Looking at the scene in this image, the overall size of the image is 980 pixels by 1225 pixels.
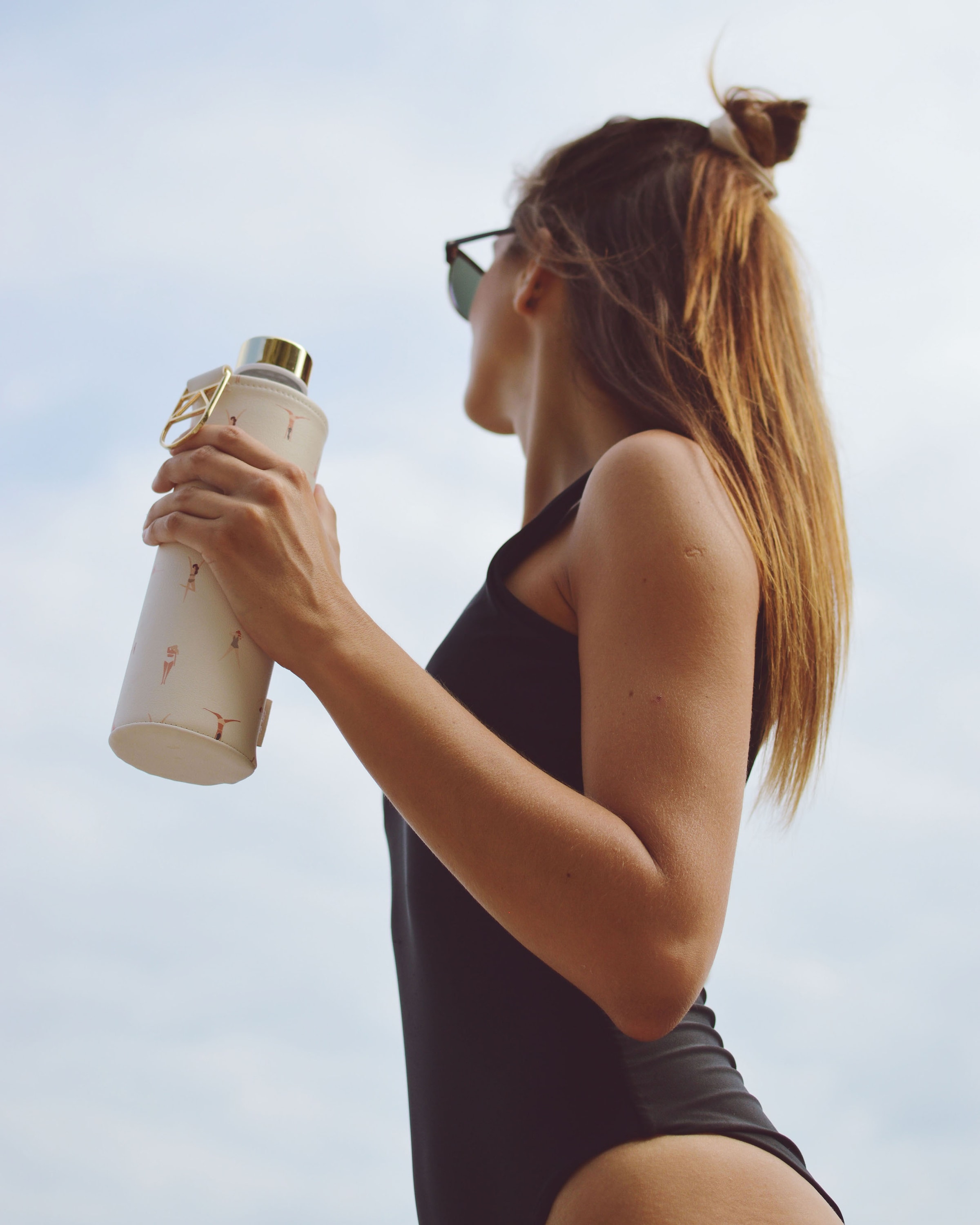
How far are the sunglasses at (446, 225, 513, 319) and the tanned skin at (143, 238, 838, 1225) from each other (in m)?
1.61

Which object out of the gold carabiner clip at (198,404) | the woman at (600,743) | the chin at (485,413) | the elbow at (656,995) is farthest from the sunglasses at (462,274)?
the elbow at (656,995)

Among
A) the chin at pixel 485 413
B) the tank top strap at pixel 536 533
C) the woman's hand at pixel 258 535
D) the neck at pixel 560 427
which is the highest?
the chin at pixel 485 413

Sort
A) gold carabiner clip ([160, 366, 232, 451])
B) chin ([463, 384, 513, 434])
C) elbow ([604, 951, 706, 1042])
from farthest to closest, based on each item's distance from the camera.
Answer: chin ([463, 384, 513, 434]), gold carabiner clip ([160, 366, 232, 451]), elbow ([604, 951, 706, 1042])

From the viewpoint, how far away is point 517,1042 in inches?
55.2

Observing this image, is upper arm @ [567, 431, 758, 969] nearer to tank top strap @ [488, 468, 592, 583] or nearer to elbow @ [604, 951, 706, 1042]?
elbow @ [604, 951, 706, 1042]

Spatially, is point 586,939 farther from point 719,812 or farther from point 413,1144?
point 413,1144

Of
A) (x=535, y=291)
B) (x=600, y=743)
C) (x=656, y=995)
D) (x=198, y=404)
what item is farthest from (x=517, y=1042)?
(x=535, y=291)

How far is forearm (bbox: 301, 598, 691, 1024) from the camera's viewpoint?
1.18 meters

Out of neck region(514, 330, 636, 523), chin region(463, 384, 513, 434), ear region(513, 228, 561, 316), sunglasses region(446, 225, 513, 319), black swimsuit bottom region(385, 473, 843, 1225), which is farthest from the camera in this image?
sunglasses region(446, 225, 513, 319)

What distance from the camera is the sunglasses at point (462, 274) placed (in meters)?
2.95

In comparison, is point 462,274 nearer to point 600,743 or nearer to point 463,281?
point 463,281

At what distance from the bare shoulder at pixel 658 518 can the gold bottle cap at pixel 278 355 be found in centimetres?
55

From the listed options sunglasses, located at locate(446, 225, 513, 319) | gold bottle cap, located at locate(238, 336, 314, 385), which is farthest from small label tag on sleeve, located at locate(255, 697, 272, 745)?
sunglasses, located at locate(446, 225, 513, 319)

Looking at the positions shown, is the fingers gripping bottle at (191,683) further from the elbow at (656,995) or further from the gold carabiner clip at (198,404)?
the elbow at (656,995)
